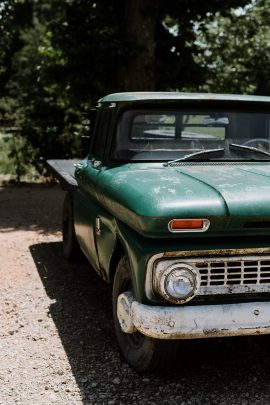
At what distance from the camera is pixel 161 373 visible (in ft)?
11.9

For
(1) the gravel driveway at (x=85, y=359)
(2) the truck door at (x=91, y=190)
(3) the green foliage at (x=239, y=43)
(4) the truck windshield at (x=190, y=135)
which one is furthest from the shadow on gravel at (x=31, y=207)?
(3) the green foliage at (x=239, y=43)

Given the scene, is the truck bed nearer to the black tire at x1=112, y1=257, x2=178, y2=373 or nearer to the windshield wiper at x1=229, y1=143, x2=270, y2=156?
the windshield wiper at x1=229, y1=143, x2=270, y2=156

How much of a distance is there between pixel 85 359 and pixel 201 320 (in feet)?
3.63

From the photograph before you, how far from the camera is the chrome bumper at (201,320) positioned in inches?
122

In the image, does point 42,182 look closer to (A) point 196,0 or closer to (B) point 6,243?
(A) point 196,0

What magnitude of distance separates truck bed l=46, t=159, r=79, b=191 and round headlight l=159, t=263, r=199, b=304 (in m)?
2.32

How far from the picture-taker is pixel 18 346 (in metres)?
4.08

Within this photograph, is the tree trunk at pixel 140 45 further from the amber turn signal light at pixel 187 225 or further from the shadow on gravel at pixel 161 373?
the amber turn signal light at pixel 187 225

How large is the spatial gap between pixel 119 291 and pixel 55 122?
34.2 ft

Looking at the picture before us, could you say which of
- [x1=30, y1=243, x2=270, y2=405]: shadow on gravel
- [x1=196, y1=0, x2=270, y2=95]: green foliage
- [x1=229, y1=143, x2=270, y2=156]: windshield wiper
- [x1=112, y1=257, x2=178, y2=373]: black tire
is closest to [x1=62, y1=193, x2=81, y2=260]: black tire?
[x1=30, y1=243, x2=270, y2=405]: shadow on gravel

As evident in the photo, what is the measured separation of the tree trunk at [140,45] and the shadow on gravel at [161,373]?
7057mm

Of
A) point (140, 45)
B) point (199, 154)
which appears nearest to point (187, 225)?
point (199, 154)

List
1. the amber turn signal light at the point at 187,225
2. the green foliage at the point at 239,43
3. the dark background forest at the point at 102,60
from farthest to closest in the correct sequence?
1. the green foliage at the point at 239,43
2. the dark background forest at the point at 102,60
3. the amber turn signal light at the point at 187,225

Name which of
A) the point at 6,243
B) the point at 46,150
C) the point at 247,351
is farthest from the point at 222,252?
the point at 46,150
